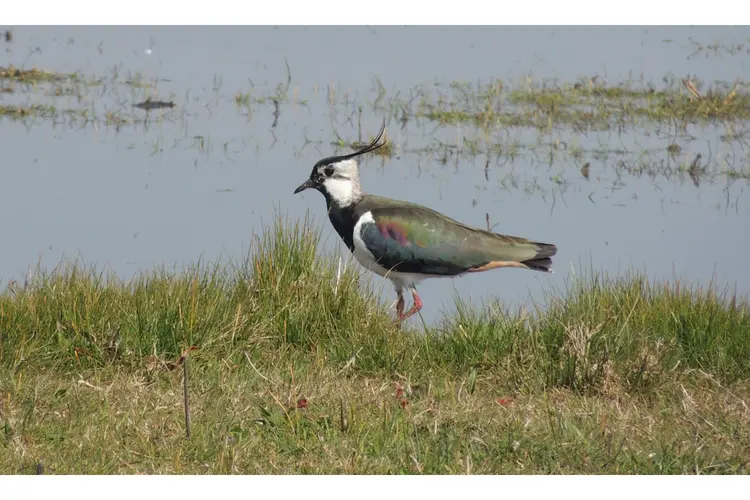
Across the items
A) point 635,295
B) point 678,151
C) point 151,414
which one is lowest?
point 151,414

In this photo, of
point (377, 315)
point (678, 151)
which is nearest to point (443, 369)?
point (377, 315)

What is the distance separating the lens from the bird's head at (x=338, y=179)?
280 inches

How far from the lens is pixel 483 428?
196 inches

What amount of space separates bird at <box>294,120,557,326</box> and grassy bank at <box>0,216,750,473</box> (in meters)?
0.61

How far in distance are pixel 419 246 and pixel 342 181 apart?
0.68m

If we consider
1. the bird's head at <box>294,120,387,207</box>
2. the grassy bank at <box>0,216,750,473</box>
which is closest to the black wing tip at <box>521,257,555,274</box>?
the grassy bank at <box>0,216,750,473</box>

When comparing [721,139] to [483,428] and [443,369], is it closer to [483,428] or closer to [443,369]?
[443,369]

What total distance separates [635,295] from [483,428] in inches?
66.9

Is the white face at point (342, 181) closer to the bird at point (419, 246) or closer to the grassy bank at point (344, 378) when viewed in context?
the bird at point (419, 246)

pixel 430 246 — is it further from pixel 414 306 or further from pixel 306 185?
pixel 306 185

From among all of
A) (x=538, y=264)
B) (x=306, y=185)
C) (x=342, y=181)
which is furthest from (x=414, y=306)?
(x=306, y=185)

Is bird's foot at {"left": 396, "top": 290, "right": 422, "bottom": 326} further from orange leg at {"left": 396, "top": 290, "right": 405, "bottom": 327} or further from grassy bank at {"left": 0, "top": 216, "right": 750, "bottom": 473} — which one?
grassy bank at {"left": 0, "top": 216, "right": 750, "bottom": 473}

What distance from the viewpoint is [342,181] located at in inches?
282

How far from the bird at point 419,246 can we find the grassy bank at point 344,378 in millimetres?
614
